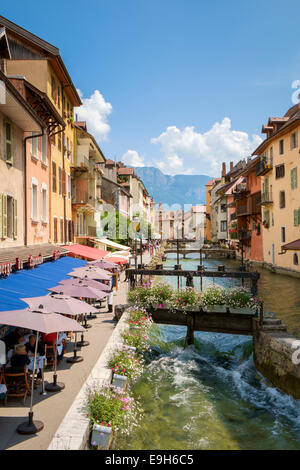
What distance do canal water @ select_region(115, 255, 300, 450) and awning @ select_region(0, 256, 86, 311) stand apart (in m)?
3.81

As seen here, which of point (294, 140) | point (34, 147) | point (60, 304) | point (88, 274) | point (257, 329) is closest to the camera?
point (60, 304)

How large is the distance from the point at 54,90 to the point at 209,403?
62.2 ft

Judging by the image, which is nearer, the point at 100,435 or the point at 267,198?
the point at 100,435

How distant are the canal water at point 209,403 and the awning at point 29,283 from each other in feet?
12.5

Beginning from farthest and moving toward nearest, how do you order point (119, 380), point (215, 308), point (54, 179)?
point (54, 179), point (215, 308), point (119, 380)

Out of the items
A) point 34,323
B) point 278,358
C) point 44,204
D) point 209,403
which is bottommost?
point 209,403

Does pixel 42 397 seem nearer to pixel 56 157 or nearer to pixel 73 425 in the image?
pixel 73 425

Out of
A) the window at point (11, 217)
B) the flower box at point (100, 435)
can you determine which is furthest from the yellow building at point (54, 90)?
the flower box at point (100, 435)

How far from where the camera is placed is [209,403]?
11.1 m

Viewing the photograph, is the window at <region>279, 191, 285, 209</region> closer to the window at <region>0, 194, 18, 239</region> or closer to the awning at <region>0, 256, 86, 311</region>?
the awning at <region>0, 256, 86, 311</region>

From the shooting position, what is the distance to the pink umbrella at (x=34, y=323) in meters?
6.50

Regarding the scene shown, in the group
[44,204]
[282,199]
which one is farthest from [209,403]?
[282,199]

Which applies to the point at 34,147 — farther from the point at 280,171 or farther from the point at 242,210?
the point at 242,210
